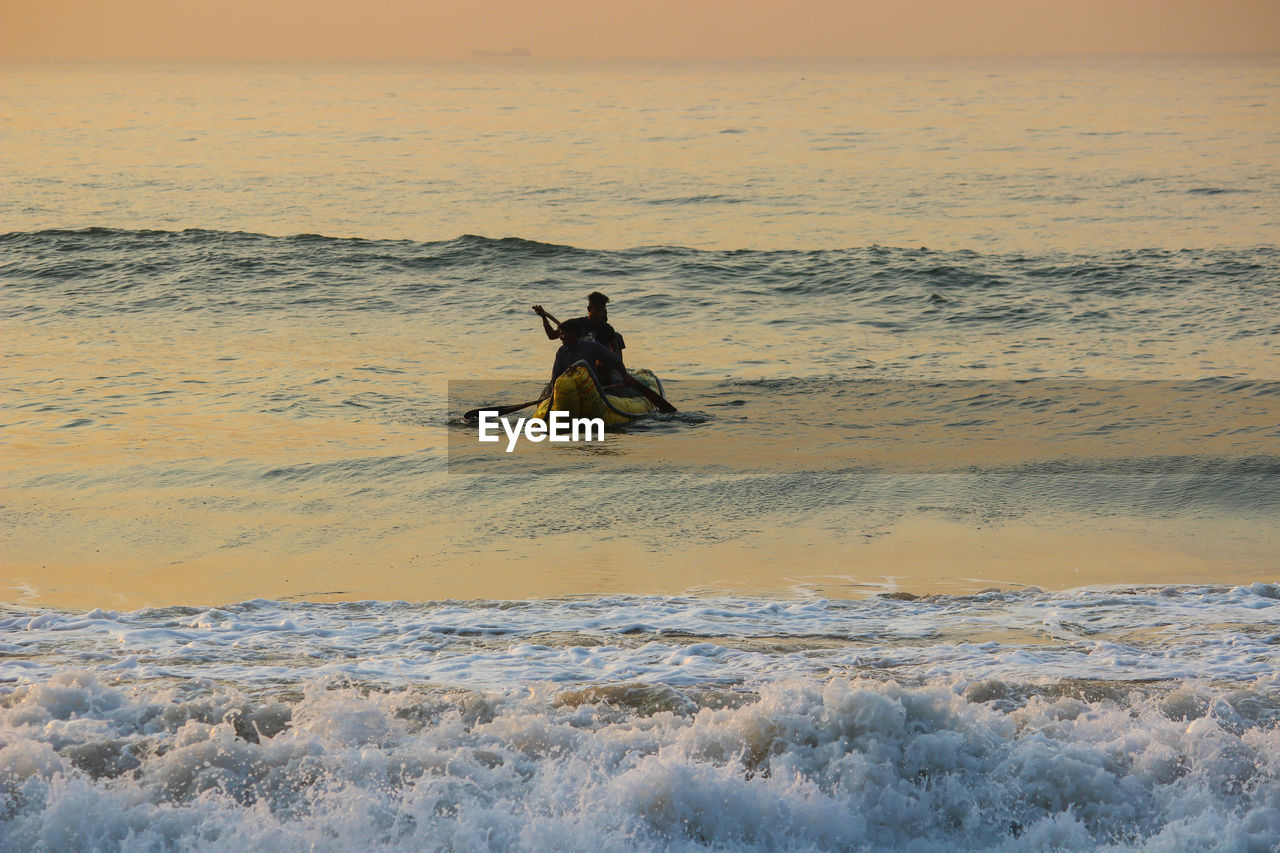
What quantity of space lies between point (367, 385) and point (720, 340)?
223 inches

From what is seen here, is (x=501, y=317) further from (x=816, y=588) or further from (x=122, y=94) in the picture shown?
(x=122, y=94)

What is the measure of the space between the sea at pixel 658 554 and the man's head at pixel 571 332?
3.43ft

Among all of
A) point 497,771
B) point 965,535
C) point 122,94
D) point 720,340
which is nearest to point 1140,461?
point 965,535

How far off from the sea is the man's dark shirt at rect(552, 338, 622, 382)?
2.71ft

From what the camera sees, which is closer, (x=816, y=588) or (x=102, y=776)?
(x=102, y=776)

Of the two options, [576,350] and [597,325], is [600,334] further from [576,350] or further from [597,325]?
[576,350]

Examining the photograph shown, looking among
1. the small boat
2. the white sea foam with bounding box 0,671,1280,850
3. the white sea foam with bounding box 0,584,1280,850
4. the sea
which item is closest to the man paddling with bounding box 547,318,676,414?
the small boat

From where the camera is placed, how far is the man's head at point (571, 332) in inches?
448

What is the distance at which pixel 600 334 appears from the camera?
11750mm

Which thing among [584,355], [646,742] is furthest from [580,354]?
[646,742]

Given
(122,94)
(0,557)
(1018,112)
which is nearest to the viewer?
(0,557)

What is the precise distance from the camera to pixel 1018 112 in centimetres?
5522

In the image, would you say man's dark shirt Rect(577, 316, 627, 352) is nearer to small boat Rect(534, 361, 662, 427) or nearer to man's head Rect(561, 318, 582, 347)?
man's head Rect(561, 318, 582, 347)

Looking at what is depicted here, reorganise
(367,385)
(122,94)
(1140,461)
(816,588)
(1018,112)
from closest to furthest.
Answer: (816,588), (1140,461), (367,385), (1018,112), (122,94)
